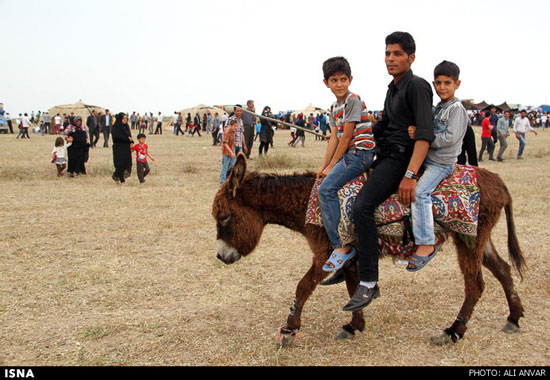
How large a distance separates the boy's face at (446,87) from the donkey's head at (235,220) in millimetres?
2043

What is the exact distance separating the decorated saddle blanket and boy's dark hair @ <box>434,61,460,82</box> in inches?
37.1

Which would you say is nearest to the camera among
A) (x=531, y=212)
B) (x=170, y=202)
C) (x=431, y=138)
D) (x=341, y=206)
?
(x=431, y=138)

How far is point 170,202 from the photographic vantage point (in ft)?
36.7

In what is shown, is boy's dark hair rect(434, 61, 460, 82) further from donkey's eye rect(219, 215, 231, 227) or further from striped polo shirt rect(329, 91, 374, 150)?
donkey's eye rect(219, 215, 231, 227)

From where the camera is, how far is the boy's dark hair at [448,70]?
4.32m

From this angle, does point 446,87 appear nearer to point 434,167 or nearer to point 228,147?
point 434,167

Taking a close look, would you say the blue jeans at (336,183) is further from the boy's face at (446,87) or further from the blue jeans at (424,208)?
the boy's face at (446,87)

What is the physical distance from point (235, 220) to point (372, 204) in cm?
136

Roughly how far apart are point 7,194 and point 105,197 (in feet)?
9.07

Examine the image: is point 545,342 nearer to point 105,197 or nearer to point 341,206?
point 341,206

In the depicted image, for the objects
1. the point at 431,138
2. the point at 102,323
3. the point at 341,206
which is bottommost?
the point at 102,323

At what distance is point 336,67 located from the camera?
4.16m

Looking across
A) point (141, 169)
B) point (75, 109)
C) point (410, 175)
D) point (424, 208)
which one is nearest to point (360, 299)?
point (424, 208)

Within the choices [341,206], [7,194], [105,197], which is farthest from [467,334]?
[7,194]
